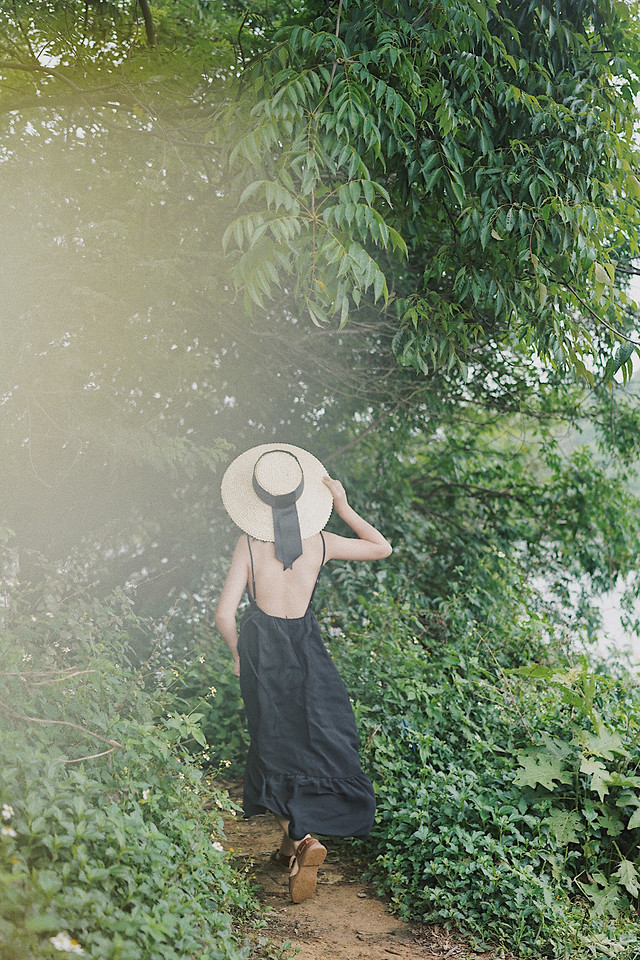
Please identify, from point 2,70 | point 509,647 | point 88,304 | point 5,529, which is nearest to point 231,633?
point 5,529

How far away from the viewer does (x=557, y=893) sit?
9.95ft

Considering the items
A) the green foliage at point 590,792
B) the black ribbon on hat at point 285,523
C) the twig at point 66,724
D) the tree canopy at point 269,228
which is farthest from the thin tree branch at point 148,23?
the green foliage at point 590,792

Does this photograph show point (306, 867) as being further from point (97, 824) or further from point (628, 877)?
point (628, 877)

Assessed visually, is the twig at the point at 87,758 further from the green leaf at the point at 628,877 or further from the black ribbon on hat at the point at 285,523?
the green leaf at the point at 628,877

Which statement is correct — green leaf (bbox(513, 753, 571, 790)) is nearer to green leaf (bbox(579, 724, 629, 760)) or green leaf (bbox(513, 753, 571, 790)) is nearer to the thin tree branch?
green leaf (bbox(579, 724, 629, 760))

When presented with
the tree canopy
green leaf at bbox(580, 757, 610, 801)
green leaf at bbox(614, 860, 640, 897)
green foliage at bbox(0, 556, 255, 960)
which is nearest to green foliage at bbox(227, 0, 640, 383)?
the tree canopy

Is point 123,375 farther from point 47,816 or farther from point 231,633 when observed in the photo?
point 47,816

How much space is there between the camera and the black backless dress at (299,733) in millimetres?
3186

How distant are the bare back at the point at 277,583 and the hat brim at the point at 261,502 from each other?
0.08 m

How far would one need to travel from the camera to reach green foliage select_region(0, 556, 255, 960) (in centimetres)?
Answer: 189

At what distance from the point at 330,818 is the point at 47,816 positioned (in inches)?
56.7

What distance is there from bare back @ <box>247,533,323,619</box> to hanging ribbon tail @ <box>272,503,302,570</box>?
0.05m

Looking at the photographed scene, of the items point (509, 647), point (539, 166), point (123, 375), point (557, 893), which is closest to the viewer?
point (557, 893)

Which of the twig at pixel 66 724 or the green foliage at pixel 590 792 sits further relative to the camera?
the green foliage at pixel 590 792
